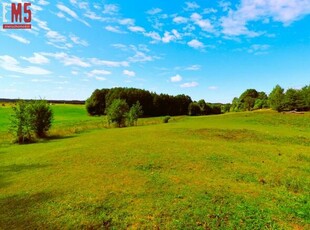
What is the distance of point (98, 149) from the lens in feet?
64.4

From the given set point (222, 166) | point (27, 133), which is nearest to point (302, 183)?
point (222, 166)

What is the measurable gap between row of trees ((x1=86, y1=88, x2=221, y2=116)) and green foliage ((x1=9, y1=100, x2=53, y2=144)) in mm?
53107

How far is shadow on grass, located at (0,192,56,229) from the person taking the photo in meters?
7.31

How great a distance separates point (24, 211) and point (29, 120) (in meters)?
24.3

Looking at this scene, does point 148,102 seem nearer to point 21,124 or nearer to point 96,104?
point 96,104

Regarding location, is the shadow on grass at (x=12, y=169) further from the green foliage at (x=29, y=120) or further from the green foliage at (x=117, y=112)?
the green foliage at (x=117, y=112)

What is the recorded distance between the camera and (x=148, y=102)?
107438 millimetres

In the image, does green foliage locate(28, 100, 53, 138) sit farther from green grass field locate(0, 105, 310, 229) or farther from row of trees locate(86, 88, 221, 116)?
row of trees locate(86, 88, 221, 116)

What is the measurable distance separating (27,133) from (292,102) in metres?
77.8

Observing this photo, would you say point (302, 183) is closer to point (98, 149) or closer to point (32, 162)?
point (98, 149)

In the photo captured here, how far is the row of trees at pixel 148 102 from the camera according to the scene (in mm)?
95688

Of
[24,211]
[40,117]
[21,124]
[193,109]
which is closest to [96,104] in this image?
[193,109]

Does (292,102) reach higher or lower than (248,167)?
higher

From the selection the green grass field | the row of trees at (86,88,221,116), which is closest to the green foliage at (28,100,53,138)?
the green grass field
